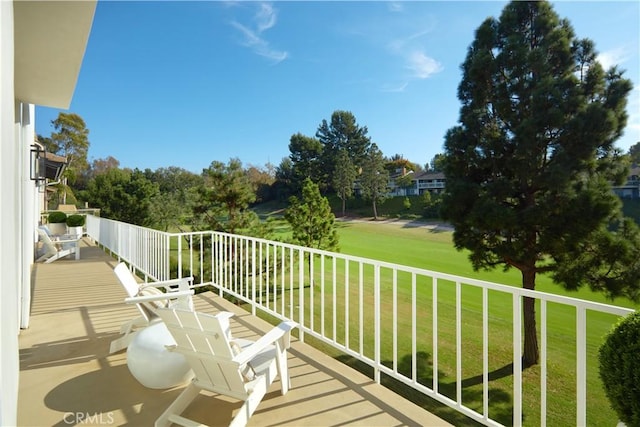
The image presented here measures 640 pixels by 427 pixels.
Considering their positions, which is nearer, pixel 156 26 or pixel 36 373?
pixel 36 373

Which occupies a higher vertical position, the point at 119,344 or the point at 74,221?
the point at 74,221

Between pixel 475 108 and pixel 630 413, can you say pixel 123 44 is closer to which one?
pixel 475 108

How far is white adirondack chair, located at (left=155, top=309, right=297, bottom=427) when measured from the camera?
198 cm

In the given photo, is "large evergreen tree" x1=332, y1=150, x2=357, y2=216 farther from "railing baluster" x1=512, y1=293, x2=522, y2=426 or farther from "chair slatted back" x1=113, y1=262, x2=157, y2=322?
"railing baluster" x1=512, y1=293, x2=522, y2=426

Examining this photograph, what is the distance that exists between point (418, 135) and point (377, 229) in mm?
21496

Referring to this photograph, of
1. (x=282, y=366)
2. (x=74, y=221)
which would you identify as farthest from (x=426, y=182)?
(x=282, y=366)

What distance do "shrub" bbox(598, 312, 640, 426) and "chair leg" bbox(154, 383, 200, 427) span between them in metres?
2.10

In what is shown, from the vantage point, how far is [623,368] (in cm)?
136

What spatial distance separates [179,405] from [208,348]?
0.43 m

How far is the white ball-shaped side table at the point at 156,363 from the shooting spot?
2.39m

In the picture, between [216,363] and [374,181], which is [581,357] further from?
[374,181]

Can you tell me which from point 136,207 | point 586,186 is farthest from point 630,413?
point 136,207

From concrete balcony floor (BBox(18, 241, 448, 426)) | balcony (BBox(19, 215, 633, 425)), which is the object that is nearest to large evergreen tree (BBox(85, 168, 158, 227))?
balcony (BBox(19, 215, 633, 425))

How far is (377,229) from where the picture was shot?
36406mm
